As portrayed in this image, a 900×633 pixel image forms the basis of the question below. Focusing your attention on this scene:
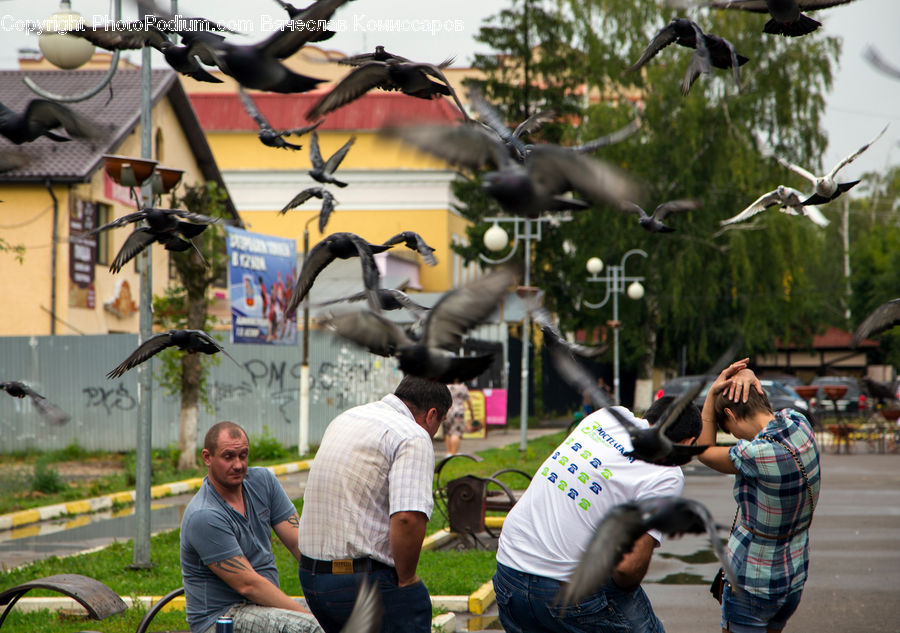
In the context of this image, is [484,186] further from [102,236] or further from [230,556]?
[102,236]

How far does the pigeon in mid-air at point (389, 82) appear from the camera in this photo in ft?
14.5

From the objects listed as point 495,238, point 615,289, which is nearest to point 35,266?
point 495,238

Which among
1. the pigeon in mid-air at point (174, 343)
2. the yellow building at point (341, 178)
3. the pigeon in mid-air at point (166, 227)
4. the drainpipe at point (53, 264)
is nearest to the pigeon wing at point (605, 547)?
the pigeon in mid-air at point (174, 343)

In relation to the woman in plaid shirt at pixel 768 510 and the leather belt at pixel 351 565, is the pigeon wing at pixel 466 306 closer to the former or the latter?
the leather belt at pixel 351 565

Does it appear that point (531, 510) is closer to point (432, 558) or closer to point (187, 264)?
point (432, 558)

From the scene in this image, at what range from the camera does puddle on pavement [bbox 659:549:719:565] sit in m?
10.9

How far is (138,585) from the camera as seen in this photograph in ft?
28.7

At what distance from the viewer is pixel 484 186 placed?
348 centimetres

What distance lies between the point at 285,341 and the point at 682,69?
→ 62.0 feet

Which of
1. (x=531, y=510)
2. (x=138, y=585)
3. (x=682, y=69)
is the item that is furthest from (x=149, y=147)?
(x=682, y=69)

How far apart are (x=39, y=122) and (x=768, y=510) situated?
358cm

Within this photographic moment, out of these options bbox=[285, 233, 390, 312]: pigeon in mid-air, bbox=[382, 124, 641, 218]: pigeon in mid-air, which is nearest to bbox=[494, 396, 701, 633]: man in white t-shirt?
bbox=[382, 124, 641, 218]: pigeon in mid-air

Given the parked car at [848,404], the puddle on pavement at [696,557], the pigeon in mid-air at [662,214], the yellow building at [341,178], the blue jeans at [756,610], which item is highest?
the yellow building at [341,178]

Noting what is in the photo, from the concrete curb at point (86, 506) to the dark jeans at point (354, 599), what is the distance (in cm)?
964
